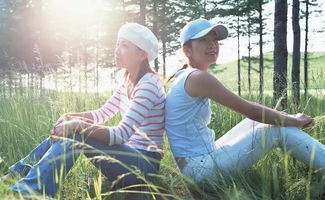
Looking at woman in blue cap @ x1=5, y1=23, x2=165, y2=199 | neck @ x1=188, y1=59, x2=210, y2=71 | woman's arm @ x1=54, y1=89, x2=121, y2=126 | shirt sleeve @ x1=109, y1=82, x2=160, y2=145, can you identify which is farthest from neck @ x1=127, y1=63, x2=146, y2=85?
woman's arm @ x1=54, y1=89, x2=121, y2=126

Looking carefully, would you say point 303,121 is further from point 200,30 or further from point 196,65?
point 200,30

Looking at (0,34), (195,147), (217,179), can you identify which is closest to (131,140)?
(195,147)

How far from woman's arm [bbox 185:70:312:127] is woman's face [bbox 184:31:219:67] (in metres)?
0.22

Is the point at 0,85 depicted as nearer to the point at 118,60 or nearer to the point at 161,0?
the point at 118,60

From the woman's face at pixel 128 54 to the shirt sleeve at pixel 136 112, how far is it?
0.22 m

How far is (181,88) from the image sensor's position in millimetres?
2898

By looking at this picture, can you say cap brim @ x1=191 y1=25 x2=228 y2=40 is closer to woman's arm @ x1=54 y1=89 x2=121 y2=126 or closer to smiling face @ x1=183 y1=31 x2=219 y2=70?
smiling face @ x1=183 y1=31 x2=219 y2=70

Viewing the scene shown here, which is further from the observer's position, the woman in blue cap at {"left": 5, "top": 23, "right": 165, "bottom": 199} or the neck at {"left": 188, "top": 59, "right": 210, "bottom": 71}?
the neck at {"left": 188, "top": 59, "right": 210, "bottom": 71}

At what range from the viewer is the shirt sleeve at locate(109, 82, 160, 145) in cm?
271

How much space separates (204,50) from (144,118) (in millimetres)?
630

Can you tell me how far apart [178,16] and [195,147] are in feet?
80.7

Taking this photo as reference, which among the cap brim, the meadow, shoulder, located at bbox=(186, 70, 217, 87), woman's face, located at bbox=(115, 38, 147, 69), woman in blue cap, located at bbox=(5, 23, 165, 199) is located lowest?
the meadow

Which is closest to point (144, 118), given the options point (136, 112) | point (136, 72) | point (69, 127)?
point (136, 112)

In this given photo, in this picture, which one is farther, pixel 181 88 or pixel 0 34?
pixel 0 34
